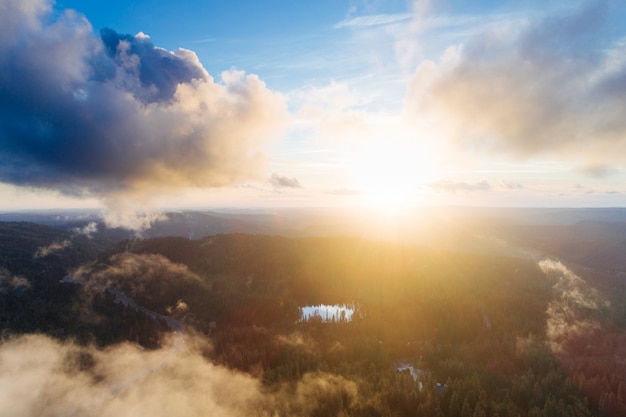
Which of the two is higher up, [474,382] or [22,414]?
[474,382]

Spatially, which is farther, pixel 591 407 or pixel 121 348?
pixel 121 348

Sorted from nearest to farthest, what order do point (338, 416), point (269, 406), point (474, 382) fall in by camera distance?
point (338, 416) < point (269, 406) < point (474, 382)

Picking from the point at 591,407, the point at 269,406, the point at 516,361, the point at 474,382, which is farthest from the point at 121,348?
the point at 591,407

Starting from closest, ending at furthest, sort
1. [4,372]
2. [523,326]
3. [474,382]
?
[474,382] < [4,372] < [523,326]

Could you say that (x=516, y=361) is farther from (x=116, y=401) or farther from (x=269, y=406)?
(x=116, y=401)

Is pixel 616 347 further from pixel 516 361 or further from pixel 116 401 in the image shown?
pixel 116 401

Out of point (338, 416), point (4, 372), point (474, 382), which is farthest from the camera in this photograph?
point (4, 372)

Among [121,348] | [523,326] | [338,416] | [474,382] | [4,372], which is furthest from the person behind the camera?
[523,326]

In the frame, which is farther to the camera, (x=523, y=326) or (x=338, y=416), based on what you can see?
(x=523, y=326)

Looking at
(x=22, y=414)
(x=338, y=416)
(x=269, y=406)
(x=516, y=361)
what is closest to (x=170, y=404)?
(x=269, y=406)
